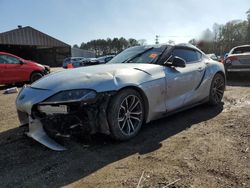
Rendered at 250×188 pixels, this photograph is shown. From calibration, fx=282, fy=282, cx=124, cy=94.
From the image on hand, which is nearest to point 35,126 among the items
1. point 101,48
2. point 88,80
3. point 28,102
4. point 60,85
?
point 28,102

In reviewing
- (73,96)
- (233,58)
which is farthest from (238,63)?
(73,96)

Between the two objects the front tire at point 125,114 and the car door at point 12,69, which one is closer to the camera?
the front tire at point 125,114

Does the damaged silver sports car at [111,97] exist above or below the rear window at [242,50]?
below

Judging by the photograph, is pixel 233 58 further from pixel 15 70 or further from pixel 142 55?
pixel 15 70

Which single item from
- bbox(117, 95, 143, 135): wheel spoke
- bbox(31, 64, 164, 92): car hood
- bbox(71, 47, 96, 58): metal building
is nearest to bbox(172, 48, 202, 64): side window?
bbox(31, 64, 164, 92): car hood

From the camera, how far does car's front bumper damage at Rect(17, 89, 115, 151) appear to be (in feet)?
11.7

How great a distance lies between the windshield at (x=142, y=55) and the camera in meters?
4.91

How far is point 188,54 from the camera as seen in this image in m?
5.57

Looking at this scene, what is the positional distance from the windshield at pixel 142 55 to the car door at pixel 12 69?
7.36 m

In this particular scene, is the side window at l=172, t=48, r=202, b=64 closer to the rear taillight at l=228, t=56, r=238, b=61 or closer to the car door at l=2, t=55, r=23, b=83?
the rear taillight at l=228, t=56, r=238, b=61

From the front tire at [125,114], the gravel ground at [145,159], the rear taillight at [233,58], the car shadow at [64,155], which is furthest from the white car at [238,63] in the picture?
the front tire at [125,114]

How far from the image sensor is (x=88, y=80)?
12.4 feet

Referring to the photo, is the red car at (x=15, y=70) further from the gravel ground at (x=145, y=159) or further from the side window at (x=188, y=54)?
the side window at (x=188, y=54)

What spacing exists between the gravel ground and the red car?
7.06m
